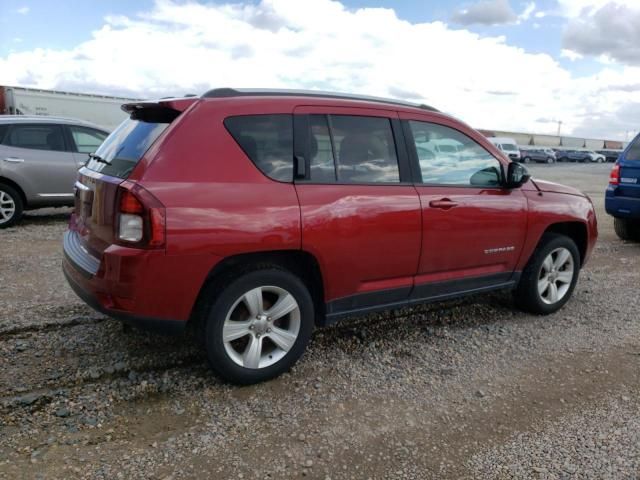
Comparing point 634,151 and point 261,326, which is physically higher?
point 634,151

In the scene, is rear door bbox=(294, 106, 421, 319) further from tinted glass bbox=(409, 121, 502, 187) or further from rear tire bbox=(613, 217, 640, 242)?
rear tire bbox=(613, 217, 640, 242)

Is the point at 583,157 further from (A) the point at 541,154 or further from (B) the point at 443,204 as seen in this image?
(B) the point at 443,204

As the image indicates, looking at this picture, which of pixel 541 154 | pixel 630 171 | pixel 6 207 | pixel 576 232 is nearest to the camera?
pixel 576 232

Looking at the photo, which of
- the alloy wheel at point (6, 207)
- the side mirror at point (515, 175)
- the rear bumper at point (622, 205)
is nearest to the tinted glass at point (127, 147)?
the side mirror at point (515, 175)

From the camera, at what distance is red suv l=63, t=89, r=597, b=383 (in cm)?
291

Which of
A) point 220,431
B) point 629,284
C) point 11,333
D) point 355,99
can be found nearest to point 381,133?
point 355,99

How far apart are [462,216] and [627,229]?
5.83 m

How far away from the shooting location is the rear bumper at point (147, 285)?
112 inches

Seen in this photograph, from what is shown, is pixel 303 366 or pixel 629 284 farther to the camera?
pixel 629 284

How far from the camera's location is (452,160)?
4.03m

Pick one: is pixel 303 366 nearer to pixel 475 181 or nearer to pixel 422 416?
pixel 422 416

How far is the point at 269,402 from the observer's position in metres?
3.13

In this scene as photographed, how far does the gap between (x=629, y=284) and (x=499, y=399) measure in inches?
138

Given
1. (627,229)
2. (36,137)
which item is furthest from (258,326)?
(627,229)
